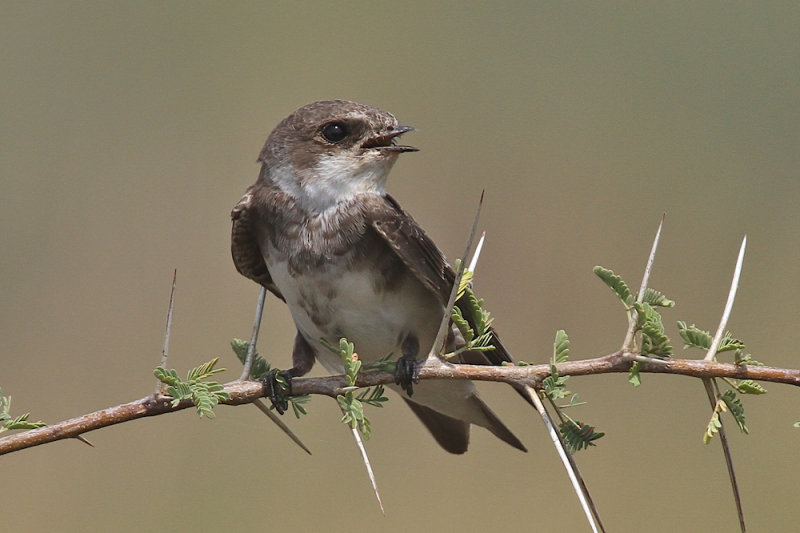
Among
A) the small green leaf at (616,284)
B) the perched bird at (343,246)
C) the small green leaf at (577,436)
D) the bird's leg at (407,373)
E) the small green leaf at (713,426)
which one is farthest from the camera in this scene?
the perched bird at (343,246)

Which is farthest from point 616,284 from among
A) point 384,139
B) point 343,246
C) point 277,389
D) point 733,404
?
point 384,139

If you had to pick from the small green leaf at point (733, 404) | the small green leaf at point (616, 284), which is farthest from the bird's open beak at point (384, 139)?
the small green leaf at point (733, 404)

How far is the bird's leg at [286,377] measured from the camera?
12.7 feet

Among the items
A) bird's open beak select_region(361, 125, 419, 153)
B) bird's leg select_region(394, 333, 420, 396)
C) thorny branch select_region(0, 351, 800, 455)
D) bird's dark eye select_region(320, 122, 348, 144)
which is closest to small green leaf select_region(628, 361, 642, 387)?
thorny branch select_region(0, 351, 800, 455)

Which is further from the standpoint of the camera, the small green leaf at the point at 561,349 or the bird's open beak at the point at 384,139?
the bird's open beak at the point at 384,139

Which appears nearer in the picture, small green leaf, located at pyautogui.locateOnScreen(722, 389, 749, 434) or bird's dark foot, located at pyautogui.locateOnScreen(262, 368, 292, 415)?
small green leaf, located at pyautogui.locateOnScreen(722, 389, 749, 434)

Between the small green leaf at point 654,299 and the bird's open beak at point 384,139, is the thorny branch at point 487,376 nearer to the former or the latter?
the small green leaf at point 654,299

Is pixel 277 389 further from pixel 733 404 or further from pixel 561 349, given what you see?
pixel 733 404

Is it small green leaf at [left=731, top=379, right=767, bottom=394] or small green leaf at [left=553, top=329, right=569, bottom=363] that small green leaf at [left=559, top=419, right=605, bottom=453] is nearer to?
small green leaf at [left=553, top=329, right=569, bottom=363]

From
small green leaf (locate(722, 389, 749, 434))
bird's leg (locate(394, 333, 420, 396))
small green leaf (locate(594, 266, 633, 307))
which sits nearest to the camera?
small green leaf (locate(722, 389, 749, 434))

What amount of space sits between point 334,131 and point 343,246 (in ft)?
1.81

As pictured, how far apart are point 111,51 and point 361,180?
8063mm

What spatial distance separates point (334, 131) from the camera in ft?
15.0

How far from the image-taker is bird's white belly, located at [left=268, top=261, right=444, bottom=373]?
433 centimetres
